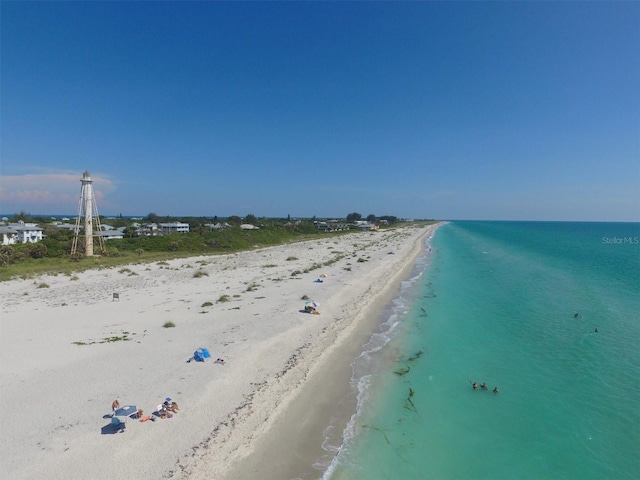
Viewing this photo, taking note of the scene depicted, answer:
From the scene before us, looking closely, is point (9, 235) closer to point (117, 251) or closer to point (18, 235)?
point (18, 235)

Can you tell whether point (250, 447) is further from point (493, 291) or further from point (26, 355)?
point (493, 291)

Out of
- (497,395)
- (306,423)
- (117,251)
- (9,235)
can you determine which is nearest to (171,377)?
(306,423)

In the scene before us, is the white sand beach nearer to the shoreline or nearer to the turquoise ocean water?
the shoreline

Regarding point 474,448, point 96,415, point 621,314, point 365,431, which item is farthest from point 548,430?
point 621,314

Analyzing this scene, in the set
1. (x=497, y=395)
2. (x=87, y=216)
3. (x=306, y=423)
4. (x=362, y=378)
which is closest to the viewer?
(x=306, y=423)

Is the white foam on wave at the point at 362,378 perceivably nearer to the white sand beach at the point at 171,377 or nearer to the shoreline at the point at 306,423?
the shoreline at the point at 306,423

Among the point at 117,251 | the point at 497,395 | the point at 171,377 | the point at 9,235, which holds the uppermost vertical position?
the point at 9,235

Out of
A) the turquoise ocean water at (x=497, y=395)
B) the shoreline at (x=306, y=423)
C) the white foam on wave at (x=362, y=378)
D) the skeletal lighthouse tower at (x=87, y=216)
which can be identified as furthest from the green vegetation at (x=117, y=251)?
the turquoise ocean water at (x=497, y=395)
